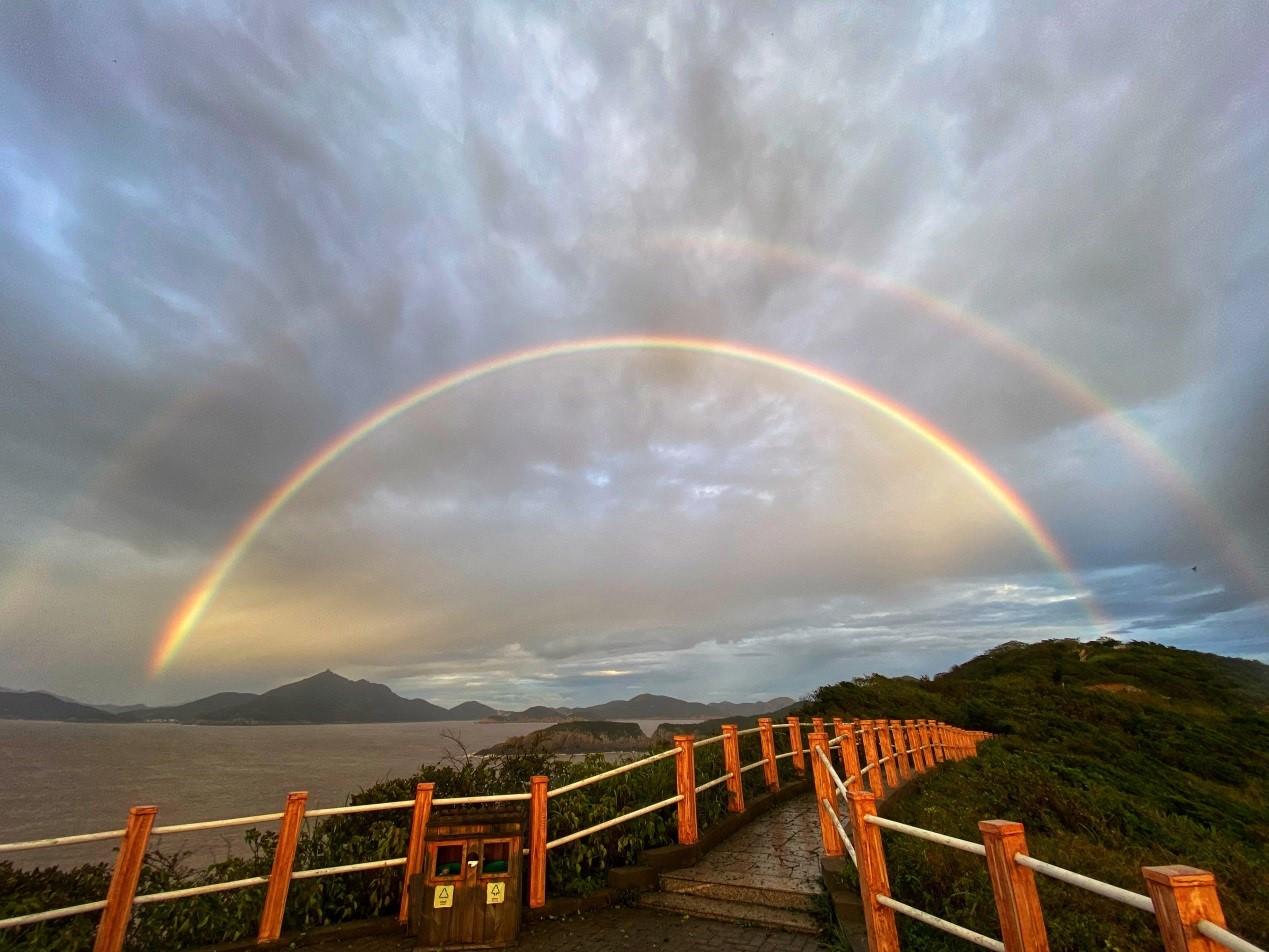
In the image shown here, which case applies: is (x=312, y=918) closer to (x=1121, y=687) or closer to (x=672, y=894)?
(x=672, y=894)

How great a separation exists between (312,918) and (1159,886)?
703 cm

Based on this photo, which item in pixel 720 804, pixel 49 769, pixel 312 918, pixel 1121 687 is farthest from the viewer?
pixel 49 769

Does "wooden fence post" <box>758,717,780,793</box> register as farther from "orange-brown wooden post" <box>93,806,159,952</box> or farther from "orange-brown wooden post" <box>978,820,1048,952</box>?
"orange-brown wooden post" <box>93,806,159,952</box>

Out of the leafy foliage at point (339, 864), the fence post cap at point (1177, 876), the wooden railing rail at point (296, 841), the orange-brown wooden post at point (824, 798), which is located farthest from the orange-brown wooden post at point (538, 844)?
the fence post cap at point (1177, 876)

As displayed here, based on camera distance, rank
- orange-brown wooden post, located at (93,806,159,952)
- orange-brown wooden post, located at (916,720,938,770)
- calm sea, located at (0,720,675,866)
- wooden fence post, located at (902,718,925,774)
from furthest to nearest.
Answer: calm sea, located at (0,720,675,866), orange-brown wooden post, located at (916,720,938,770), wooden fence post, located at (902,718,925,774), orange-brown wooden post, located at (93,806,159,952)

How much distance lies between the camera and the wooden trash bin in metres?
5.87

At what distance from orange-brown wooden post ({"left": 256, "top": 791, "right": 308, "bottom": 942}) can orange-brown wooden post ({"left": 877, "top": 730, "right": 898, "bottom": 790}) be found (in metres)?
9.70

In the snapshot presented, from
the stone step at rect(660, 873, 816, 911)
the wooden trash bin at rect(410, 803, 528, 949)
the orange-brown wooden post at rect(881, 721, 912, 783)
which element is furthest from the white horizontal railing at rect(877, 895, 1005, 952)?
the orange-brown wooden post at rect(881, 721, 912, 783)

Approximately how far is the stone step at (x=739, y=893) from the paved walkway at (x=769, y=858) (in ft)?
0.14

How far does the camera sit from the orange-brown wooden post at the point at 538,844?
6629 mm

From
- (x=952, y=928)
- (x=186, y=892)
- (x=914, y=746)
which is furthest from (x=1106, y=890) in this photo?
(x=914, y=746)

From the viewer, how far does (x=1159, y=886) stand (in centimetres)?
241

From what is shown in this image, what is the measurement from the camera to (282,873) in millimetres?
6102

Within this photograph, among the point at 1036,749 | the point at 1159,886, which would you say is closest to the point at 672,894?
the point at 1159,886
